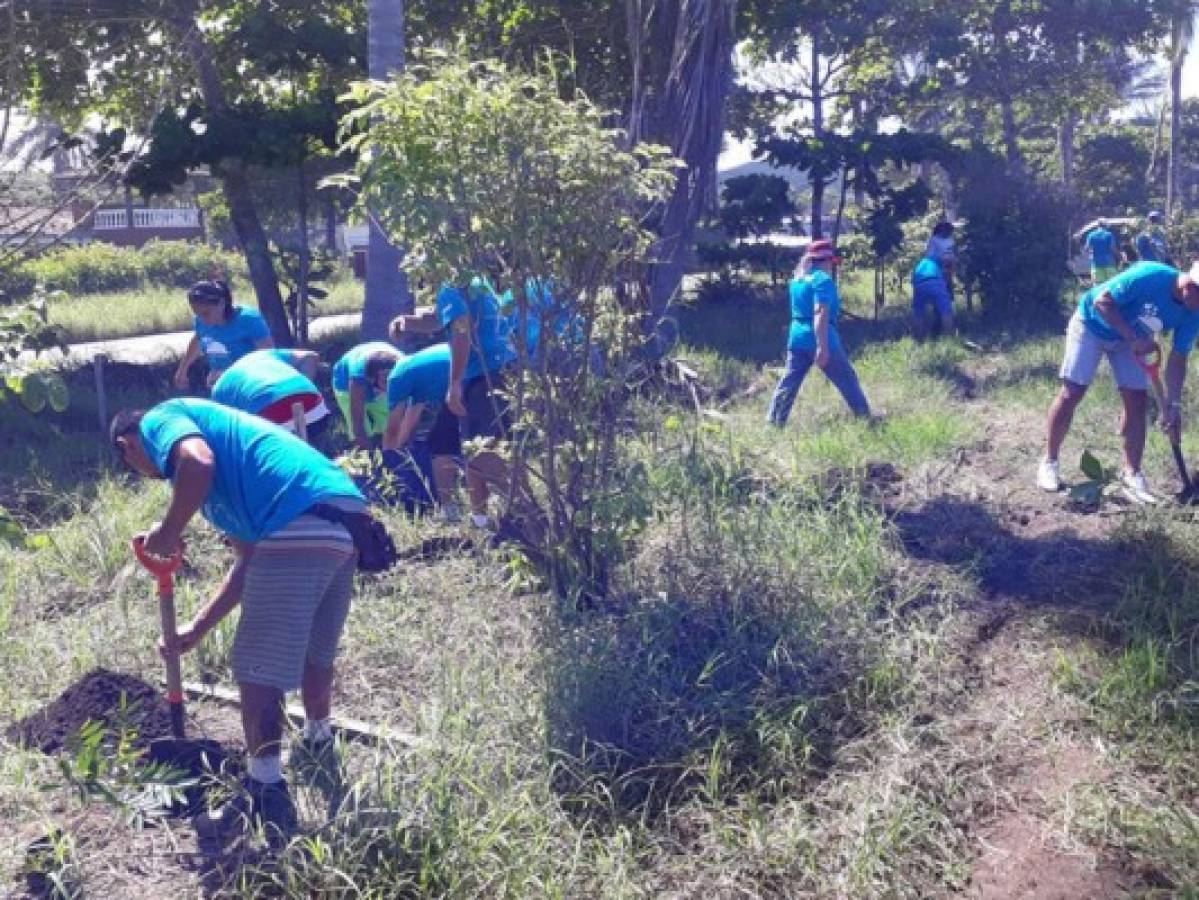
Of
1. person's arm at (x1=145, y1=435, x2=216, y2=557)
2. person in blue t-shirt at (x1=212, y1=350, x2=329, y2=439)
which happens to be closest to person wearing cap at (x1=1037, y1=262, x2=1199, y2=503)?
person in blue t-shirt at (x1=212, y1=350, x2=329, y2=439)

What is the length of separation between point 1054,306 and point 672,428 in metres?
10.4

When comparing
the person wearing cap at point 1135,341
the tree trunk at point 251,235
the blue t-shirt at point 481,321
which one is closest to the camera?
the blue t-shirt at point 481,321

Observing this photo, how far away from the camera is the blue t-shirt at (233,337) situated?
8102 mm

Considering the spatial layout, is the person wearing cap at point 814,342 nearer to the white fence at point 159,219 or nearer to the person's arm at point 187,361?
the person's arm at point 187,361

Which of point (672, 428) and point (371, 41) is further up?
point (371, 41)

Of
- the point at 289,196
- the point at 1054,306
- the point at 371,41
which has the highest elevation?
the point at 371,41

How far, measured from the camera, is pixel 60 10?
12109 mm

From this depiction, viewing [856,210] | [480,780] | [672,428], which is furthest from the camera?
[856,210]

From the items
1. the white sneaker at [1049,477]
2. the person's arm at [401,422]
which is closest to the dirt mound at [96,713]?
the person's arm at [401,422]

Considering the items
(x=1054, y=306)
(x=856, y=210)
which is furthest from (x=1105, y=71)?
(x=1054, y=306)

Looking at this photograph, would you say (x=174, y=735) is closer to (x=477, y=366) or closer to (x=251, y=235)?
(x=477, y=366)

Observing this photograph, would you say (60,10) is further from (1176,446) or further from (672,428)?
(1176,446)

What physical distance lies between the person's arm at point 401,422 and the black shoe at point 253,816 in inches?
128

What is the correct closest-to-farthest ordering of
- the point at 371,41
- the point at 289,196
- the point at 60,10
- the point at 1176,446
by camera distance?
the point at 1176,446, the point at 371,41, the point at 60,10, the point at 289,196
